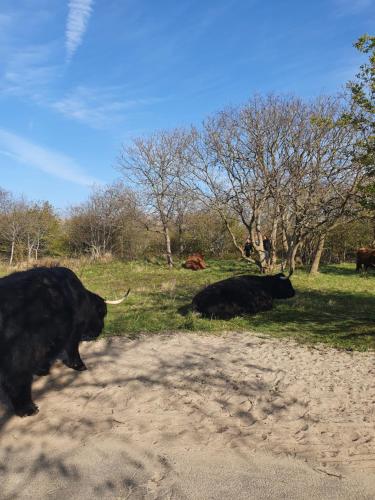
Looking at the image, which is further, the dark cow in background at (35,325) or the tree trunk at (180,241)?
the tree trunk at (180,241)

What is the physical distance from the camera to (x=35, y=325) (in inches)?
207

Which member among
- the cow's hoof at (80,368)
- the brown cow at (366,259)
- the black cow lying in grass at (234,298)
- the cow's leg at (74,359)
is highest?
the brown cow at (366,259)

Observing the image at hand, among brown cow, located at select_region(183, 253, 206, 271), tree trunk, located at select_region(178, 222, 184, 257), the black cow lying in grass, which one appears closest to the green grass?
the black cow lying in grass

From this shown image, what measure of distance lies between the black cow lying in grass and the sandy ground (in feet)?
9.69

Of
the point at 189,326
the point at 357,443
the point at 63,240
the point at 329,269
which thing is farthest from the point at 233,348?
the point at 63,240

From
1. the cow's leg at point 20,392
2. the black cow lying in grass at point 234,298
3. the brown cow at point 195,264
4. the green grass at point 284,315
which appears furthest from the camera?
the brown cow at point 195,264

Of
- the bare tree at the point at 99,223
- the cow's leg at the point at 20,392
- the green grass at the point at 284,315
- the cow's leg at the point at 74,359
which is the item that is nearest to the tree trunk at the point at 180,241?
the bare tree at the point at 99,223

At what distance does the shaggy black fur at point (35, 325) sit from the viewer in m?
4.94

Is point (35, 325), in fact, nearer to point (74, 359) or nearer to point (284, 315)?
point (74, 359)

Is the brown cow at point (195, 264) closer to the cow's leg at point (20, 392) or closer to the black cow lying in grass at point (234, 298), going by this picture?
the black cow lying in grass at point (234, 298)

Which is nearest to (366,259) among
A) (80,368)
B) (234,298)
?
(234,298)

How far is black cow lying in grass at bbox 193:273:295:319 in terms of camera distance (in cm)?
991

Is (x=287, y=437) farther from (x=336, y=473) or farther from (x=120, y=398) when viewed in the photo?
(x=120, y=398)

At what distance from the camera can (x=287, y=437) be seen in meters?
4.45
